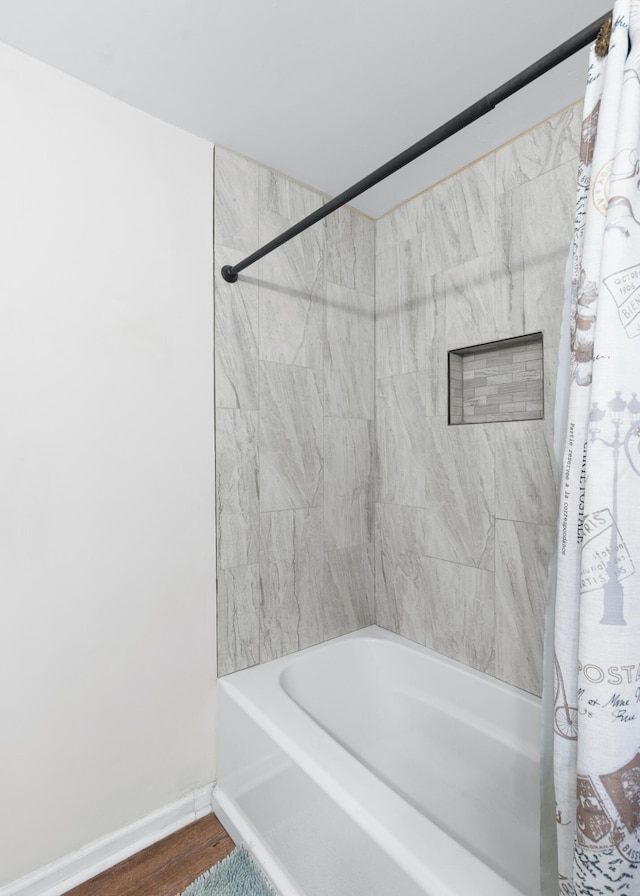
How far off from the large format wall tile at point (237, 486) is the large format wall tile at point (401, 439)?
2.17 ft

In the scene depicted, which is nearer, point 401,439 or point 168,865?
point 168,865

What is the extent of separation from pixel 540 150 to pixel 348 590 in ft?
6.14

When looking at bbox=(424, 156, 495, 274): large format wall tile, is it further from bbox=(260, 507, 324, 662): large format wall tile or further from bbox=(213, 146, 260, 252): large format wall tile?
bbox=(260, 507, 324, 662): large format wall tile

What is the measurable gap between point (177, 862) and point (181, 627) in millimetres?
711

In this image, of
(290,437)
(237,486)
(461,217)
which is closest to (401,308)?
(461,217)

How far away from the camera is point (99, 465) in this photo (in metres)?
1.49

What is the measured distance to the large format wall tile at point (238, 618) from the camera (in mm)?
1754

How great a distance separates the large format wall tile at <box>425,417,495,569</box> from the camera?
1.79 m

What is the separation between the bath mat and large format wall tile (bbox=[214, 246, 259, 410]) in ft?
→ 4.90

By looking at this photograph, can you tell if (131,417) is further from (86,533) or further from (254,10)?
(254,10)

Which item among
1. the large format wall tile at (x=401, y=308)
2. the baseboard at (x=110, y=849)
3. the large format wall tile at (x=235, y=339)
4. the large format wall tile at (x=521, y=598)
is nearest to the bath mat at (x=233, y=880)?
the baseboard at (x=110, y=849)

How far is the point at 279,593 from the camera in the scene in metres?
1.90

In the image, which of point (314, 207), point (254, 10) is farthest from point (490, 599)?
point (254, 10)

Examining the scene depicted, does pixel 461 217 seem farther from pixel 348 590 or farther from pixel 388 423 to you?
pixel 348 590
